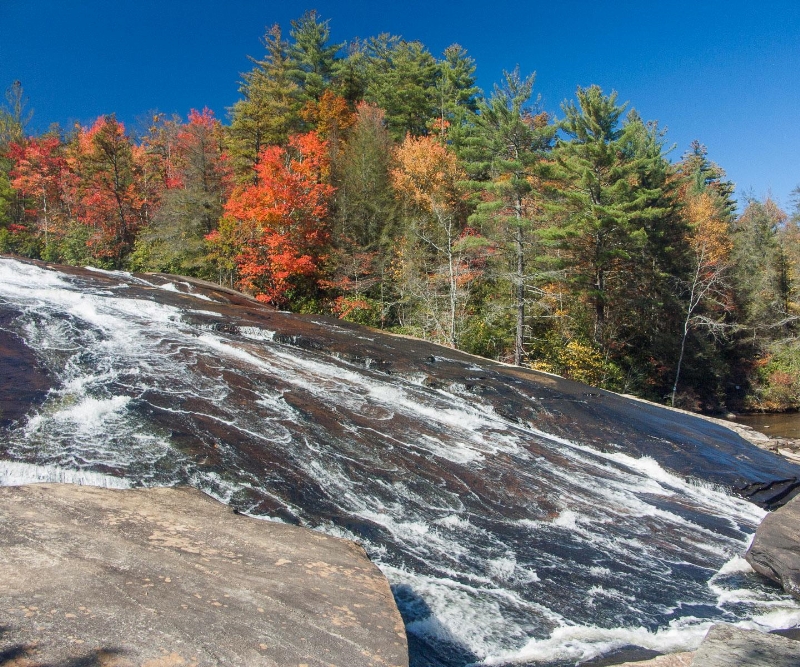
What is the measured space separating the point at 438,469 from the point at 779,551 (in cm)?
414

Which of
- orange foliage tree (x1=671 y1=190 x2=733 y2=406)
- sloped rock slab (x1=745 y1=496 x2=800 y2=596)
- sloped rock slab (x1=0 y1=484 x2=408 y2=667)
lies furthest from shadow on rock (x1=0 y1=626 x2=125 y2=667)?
orange foliage tree (x1=671 y1=190 x2=733 y2=406)

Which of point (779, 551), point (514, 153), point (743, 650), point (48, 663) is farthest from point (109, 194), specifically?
point (743, 650)

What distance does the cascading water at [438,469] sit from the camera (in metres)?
5.02

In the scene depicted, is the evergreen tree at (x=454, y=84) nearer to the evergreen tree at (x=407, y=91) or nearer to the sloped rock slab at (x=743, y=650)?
the evergreen tree at (x=407, y=91)

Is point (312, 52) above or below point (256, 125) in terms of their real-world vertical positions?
above

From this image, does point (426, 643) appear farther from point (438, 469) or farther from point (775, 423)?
point (775, 423)

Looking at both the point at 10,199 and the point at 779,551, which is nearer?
the point at 779,551

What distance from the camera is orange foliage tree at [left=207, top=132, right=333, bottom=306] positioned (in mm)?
22828

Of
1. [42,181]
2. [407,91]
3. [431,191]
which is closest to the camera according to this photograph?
[431,191]

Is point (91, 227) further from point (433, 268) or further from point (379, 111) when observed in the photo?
point (433, 268)

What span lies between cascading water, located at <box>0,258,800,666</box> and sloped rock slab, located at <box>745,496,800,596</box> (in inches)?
8.2

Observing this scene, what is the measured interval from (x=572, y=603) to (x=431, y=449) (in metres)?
3.31

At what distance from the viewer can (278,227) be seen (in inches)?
930

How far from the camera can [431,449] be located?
8078 mm
